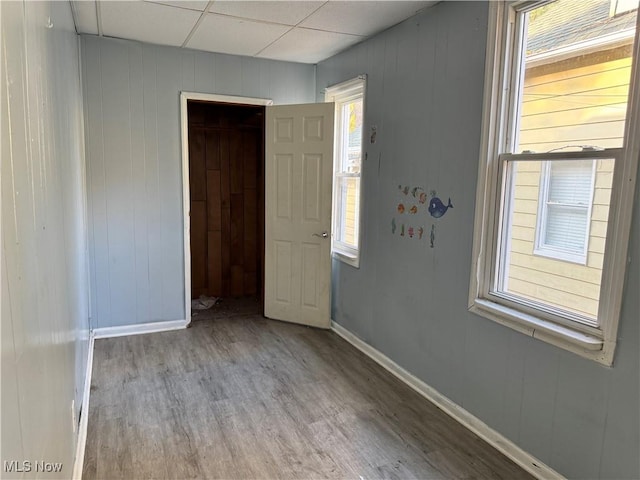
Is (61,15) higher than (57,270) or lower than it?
higher

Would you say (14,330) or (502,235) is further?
(502,235)

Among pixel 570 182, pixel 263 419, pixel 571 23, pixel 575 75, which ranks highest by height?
pixel 571 23

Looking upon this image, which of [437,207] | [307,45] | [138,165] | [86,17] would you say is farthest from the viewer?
[138,165]

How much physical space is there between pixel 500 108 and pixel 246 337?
276 centimetres

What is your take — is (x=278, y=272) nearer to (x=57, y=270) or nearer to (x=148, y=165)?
(x=148, y=165)

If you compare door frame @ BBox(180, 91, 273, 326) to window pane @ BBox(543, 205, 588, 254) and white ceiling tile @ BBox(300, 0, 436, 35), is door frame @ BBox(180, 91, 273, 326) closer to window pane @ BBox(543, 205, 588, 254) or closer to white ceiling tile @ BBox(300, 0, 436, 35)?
white ceiling tile @ BBox(300, 0, 436, 35)

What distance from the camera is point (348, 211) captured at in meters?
4.11

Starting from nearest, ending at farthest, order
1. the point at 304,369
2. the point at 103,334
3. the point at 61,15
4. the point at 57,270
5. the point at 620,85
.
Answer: the point at 57,270 < the point at 620,85 < the point at 61,15 < the point at 304,369 < the point at 103,334

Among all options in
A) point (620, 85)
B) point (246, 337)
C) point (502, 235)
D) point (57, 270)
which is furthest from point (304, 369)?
point (620, 85)

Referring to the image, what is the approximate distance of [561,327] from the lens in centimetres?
207

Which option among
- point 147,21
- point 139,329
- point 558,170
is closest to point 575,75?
point 558,170

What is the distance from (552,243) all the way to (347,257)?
197cm

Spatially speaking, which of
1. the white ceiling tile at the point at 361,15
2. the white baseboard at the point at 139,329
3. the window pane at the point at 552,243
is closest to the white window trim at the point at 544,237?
the window pane at the point at 552,243

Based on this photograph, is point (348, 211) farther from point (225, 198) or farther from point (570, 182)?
point (570, 182)
